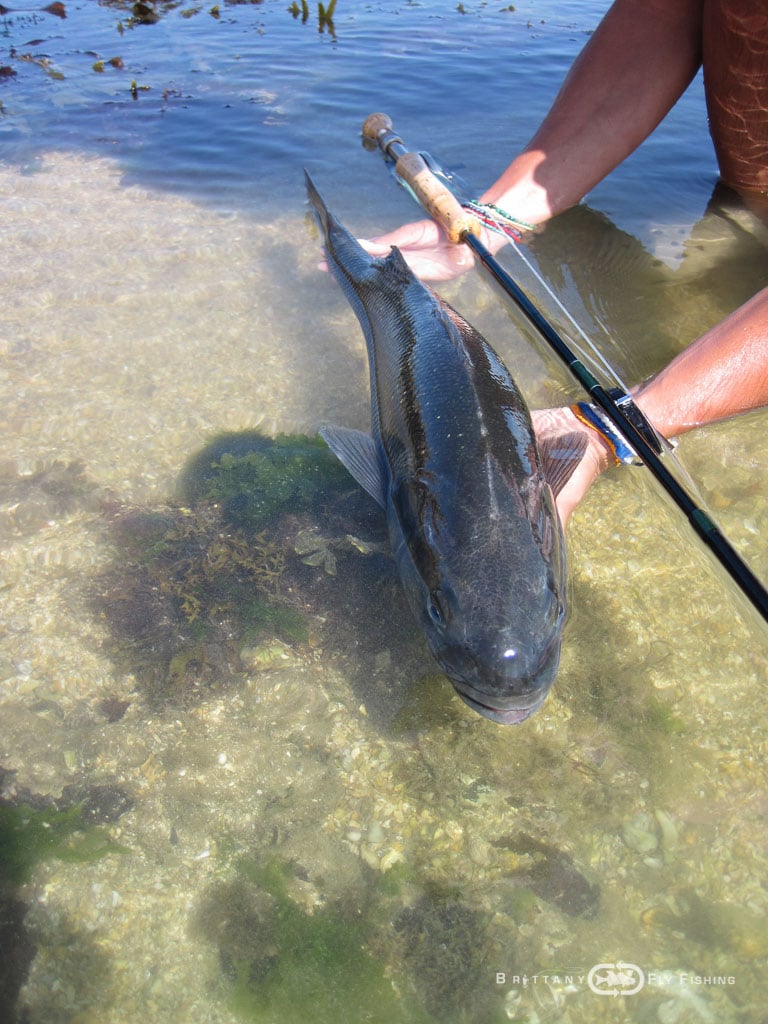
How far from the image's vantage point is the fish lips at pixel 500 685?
2.31 meters

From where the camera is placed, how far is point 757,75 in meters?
4.98

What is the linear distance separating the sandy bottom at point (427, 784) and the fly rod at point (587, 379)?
64 centimetres

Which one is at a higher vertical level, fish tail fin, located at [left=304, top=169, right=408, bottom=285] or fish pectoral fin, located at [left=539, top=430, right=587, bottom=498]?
fish tail fin, located at [left=304, top=169, right=408, bottom=285]

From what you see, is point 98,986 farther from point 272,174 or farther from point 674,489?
point 272,174

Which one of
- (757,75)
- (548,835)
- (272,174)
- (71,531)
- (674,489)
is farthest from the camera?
(272,174)

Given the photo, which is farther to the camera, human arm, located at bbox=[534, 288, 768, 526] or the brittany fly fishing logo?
human arm, located at bbox=[534, 288, 768, 526]

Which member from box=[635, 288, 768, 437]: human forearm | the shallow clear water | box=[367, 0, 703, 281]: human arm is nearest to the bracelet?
box=[367, 0, 703, 281]: human arm

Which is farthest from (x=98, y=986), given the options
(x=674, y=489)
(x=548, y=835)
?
(x=674, y=489)

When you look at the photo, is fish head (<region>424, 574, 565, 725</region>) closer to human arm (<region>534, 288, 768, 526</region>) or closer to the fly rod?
the fly rod

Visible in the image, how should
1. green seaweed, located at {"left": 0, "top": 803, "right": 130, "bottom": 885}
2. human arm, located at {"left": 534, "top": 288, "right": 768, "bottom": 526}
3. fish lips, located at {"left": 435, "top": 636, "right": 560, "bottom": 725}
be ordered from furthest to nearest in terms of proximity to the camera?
human arm, located at {"left": 534, "top": 288, "right": 768, "bottom": 526}
green seaweed, located at {"left": 0, "top": 803, "right": 130, "bottom": 885}
fish lips, located at {"left": 435, "top": 636, "right": 560, "bottom": 725}

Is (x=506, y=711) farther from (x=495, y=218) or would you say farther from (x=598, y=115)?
(x=598, y=115)

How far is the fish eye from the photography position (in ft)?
8.20

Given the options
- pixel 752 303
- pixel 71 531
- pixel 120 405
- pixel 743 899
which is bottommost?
pixel 743 899

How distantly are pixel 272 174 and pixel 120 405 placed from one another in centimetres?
407
